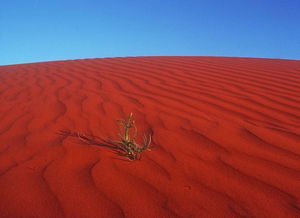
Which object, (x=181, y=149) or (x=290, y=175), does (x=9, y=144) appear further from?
(x=290, y=175)

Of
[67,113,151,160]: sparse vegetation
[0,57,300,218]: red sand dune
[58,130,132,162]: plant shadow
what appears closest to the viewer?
[0,57,300,218]: red sand dune

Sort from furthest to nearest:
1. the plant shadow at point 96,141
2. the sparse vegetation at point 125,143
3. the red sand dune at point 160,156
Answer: the plant shadow at point 96,141 < the sparse vegetation at point 125,143 < the red sand dune at point 160,156

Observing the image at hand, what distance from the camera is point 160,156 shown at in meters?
1.73

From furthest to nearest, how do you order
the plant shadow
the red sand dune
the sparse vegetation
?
the plant shadow → the sparse vegetation → the red sand dune

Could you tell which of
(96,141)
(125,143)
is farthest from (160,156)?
(96,141)

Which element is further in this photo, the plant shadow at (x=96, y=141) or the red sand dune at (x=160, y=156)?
the plant shadow at (x=96, y=141)

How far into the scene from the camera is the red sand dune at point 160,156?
49.7 inches

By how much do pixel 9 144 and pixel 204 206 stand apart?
1536 mm

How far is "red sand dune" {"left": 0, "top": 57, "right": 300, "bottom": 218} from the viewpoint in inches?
49.7

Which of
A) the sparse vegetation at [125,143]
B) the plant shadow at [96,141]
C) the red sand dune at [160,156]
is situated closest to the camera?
the red sand dune at [160,156]

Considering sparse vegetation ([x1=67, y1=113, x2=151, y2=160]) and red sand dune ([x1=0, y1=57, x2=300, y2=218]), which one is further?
sparse vegetation ([x1=67, y1=113, x2=151, y2=160])

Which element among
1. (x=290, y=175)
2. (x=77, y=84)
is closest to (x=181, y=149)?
(x=290, y=175)

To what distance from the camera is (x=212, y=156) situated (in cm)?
170

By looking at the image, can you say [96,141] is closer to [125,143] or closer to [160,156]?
[125,143]
